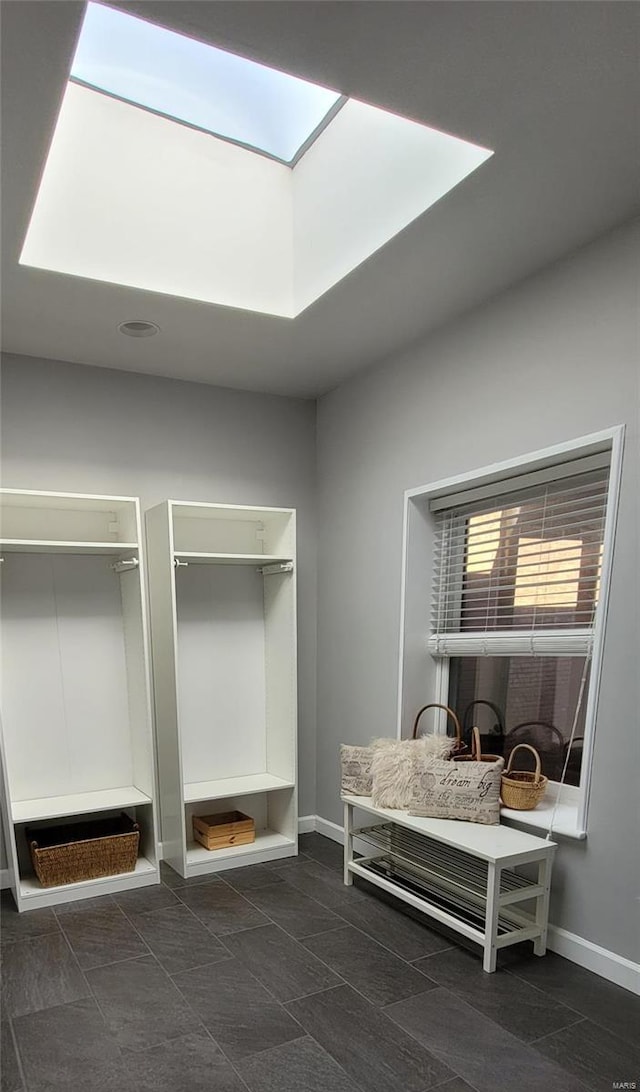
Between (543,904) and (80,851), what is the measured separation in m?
2.02

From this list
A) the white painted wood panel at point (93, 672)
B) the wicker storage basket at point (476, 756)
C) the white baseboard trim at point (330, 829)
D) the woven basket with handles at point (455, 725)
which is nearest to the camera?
the wicker storage basket at point (476, 756)

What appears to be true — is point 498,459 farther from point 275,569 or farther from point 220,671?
point 220,671

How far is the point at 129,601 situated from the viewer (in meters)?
3.62

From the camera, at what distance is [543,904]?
256cm

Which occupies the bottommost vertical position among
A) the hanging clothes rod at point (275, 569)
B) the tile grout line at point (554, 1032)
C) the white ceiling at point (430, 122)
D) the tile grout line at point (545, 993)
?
the tile grout line at point (545, 993)

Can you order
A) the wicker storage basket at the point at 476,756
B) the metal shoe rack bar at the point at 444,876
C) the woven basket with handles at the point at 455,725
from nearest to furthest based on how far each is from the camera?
1. the metal shoe rack bar at the point at 444,876
2. the wicker storage basket at the point at 476,756
3. the woven basket with handles at the point at 455,725

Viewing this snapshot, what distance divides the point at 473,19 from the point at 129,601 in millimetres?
2816

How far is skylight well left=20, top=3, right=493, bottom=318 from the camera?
245 centimetres

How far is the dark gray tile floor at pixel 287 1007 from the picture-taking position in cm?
203

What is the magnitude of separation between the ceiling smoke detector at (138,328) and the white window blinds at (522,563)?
1548 millimetres

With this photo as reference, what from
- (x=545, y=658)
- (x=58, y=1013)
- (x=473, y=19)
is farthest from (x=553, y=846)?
(x=473, y=19)

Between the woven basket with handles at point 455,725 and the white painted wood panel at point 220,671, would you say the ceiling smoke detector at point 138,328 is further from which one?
the woven basket with handles at point 455,725

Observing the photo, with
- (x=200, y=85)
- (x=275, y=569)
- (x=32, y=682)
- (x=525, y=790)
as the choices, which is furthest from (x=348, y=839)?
(x=200, y=85)

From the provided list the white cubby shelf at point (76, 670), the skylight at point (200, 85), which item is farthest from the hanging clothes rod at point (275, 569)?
the skylight at point (200, 85)
